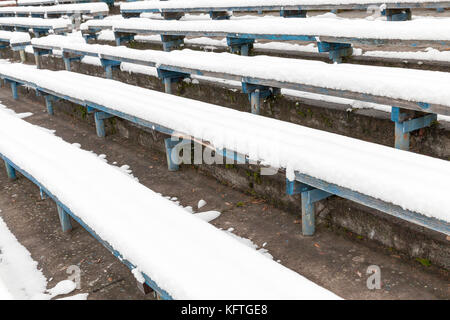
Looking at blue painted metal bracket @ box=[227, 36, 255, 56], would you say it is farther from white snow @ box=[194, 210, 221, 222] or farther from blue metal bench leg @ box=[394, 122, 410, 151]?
blue metal bench leg @ box=[394, 122, 410, 151]

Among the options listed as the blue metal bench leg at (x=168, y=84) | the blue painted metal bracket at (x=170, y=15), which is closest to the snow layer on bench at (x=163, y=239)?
the blue metal bench leg at (x=168, y=84)

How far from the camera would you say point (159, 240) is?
2.56m

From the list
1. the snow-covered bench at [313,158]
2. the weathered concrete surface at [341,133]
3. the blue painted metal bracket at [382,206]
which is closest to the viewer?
the blue painted metal bracket at [382,206]

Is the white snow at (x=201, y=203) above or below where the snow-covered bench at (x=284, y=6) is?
below

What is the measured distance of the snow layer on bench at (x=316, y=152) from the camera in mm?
2457

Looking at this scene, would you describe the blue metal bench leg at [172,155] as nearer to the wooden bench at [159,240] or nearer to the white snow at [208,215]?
the wooden bench at [159,240]

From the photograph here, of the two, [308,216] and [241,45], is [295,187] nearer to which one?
[308,216]

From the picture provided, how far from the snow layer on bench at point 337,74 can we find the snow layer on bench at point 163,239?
1487 millimetres

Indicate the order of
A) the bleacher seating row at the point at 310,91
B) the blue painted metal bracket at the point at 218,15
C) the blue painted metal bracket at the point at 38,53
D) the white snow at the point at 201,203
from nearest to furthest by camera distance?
the bleacher seating row at the point at 310,91
the white snow at the point at 201,203
the blue painted metal bracket at the point at 218,15
the blue painted metal bracket at the point at 38,53

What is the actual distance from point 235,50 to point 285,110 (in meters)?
1.99

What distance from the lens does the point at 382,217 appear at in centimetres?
300

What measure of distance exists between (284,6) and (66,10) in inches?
251

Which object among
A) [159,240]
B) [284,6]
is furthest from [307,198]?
[284,6]
